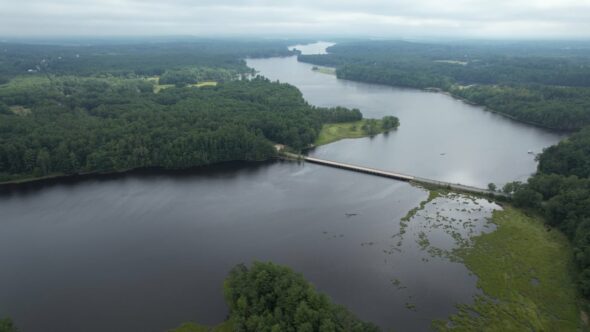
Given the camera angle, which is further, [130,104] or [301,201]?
[130,104]

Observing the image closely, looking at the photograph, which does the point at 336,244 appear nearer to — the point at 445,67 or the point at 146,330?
the point at 146,330

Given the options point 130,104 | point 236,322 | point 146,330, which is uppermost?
point 130,104

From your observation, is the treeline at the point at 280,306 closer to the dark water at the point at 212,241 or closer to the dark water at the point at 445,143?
the dark water at the point at 212,241

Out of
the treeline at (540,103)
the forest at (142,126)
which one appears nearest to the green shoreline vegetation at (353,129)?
the forest at (142,126)

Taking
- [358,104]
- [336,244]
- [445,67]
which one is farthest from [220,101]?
[445,67]

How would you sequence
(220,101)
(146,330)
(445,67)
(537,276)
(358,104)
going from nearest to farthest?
(146,330) → (537,276) → (220,101) → (358,104) → (445,67)

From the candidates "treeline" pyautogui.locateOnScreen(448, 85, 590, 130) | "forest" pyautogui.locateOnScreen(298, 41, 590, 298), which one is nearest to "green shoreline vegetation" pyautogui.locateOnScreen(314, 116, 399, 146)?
"forest" pyautogui.locateOnScreen(298, 41, 590, 298)

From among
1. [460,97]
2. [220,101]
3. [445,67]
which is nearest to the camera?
[220,101]
